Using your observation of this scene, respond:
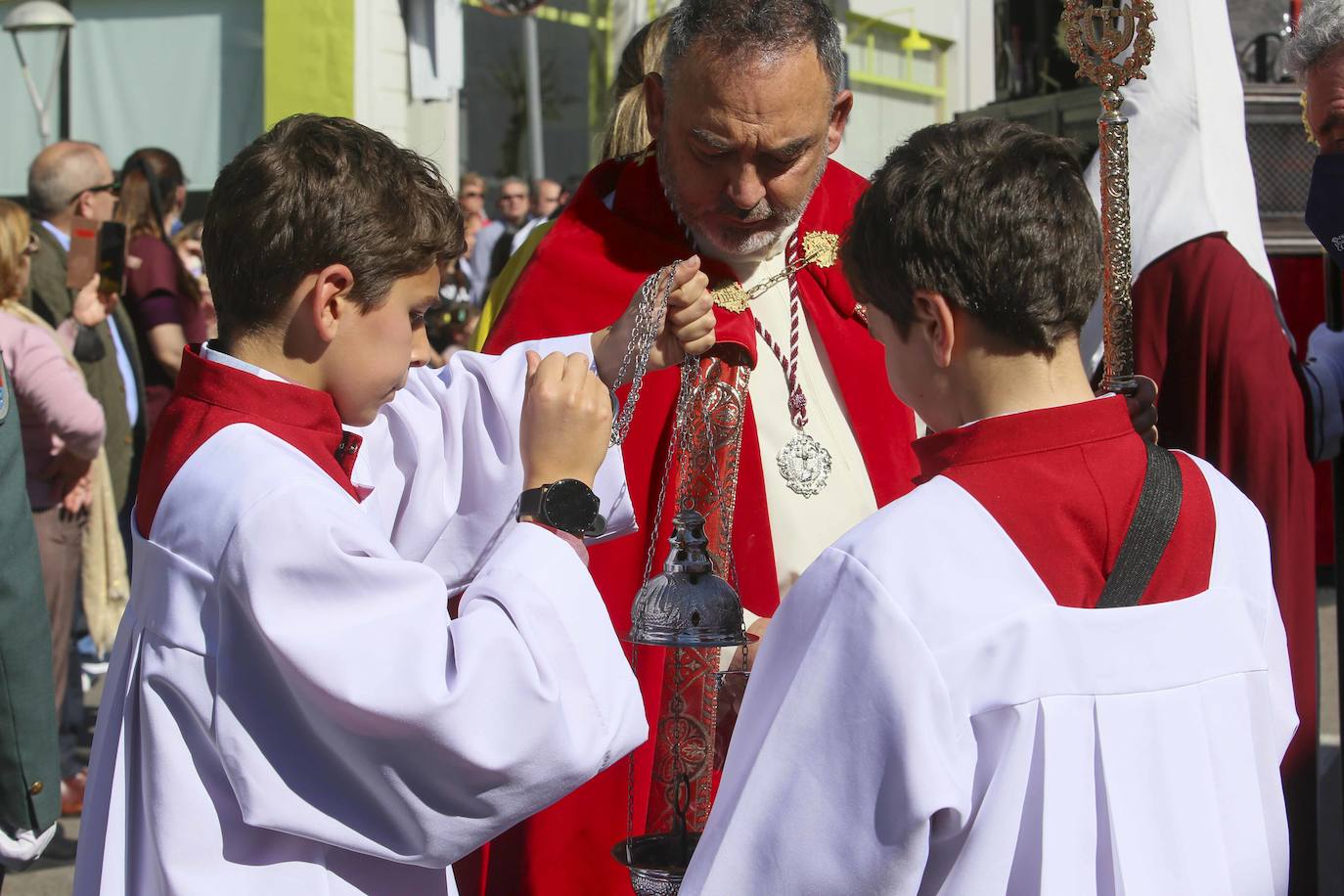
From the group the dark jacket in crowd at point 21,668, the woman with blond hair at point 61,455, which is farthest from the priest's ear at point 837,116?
the woman with blond hair at point 61,455

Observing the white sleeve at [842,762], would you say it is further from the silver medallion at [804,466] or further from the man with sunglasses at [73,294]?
the man with sunglasses at [73,294]

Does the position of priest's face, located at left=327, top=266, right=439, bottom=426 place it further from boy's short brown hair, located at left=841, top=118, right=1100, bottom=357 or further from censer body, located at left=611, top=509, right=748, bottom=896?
boy's short brown hair, located at left=841, top=118, right=1100, bottom=357

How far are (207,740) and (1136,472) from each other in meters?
1.09

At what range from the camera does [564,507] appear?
191 cm

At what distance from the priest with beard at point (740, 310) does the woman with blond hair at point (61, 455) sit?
6.92ft

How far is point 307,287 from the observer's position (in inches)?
74.5

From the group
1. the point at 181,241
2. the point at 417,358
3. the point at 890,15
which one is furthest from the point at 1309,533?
the point at 890,15

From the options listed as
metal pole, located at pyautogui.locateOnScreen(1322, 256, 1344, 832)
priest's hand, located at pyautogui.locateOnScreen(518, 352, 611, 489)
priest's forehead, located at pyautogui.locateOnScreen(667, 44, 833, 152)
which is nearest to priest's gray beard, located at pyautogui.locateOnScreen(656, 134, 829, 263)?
priest's forehead, located at pyautogui.locateOnScreen(667, 44, 833, 152)

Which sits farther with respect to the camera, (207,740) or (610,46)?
(610,46)

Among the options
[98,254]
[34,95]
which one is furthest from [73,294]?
[34,95]

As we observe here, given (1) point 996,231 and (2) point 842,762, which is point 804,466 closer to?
(1) point 996,231

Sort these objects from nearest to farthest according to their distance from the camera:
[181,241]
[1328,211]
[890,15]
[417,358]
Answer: [417,358]
[1328,211]
[181,241]
[890,15]

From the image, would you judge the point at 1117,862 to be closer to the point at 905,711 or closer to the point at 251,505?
the point at 905,711

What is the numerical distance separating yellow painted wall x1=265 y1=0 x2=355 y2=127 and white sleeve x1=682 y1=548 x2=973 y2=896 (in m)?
9.73
